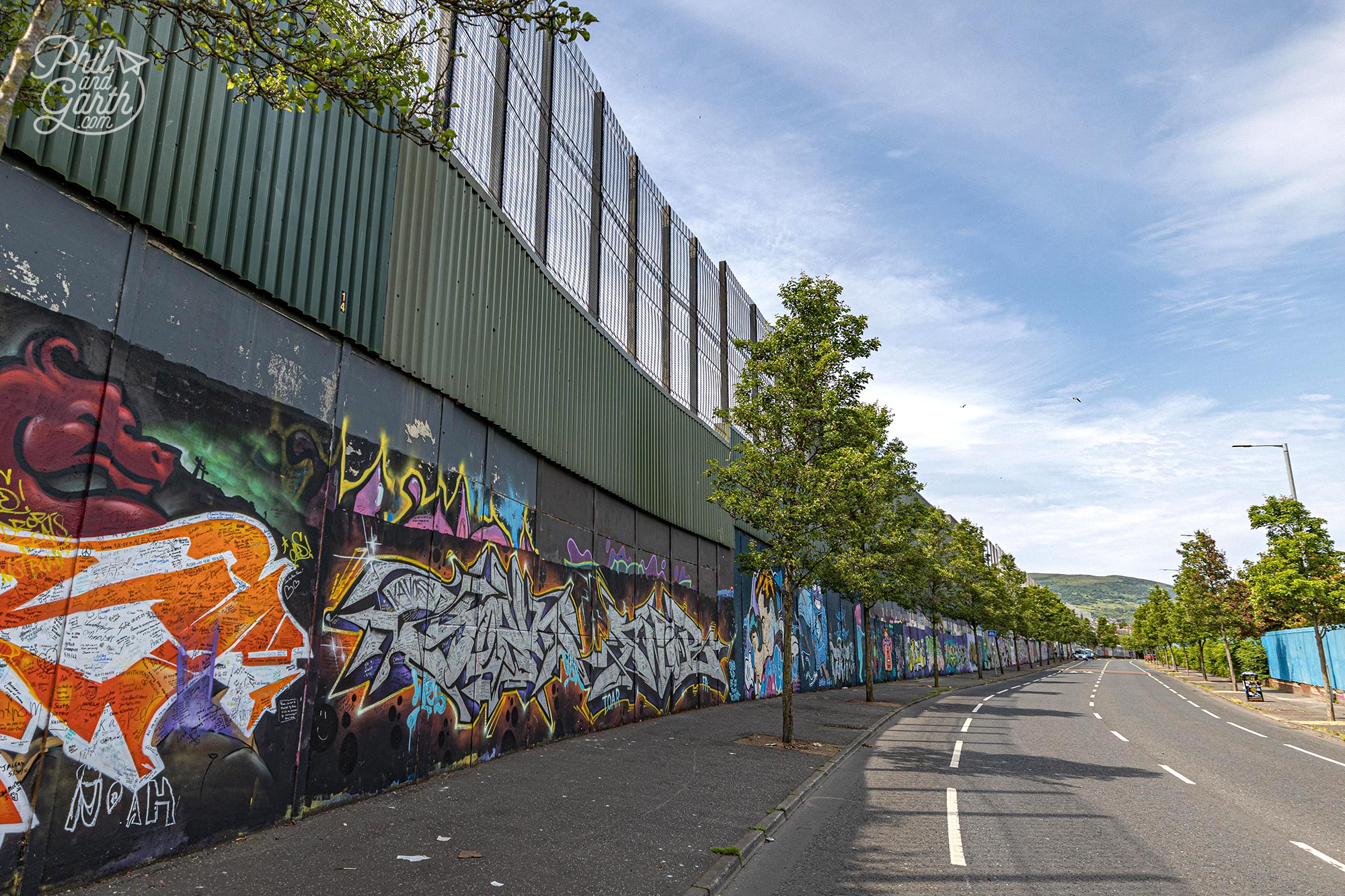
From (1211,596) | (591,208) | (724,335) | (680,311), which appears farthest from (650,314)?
(1211,596)

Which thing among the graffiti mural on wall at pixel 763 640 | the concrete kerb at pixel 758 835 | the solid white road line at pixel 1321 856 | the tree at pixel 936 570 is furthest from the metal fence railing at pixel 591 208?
the tree at pixel 936 570

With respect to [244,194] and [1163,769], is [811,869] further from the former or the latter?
[1163,769]

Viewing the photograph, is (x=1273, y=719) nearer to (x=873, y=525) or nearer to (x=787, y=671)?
(x=873, y=525)

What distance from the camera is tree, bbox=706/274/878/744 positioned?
1520 cm

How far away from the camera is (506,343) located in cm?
1198

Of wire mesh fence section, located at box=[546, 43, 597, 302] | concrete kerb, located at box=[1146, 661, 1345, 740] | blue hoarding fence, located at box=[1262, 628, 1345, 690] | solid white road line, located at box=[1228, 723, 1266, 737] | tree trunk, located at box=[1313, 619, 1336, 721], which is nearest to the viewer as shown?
wire mesh fence section, located at box=[546, 43, 597, 302]

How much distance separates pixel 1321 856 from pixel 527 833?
7787 mm

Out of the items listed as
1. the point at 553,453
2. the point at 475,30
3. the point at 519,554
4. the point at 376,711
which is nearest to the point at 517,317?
the point at 553,453

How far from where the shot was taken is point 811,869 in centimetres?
663

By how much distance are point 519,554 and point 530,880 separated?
21.7 feet

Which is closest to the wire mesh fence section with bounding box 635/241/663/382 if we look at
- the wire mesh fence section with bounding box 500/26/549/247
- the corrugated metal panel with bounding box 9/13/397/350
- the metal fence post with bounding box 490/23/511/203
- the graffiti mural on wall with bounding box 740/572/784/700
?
the wire mesh fence section with bounding box 500/26/549/247

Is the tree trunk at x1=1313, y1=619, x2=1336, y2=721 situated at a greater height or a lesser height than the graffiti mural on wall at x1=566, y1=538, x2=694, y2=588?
lesser

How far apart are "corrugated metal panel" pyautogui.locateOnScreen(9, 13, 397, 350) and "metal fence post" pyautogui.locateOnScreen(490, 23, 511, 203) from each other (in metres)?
2.94

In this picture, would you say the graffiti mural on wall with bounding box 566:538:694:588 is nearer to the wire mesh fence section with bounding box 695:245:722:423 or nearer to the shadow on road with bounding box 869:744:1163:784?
the wire mesh fence section with bounding box 695:245:722:423
